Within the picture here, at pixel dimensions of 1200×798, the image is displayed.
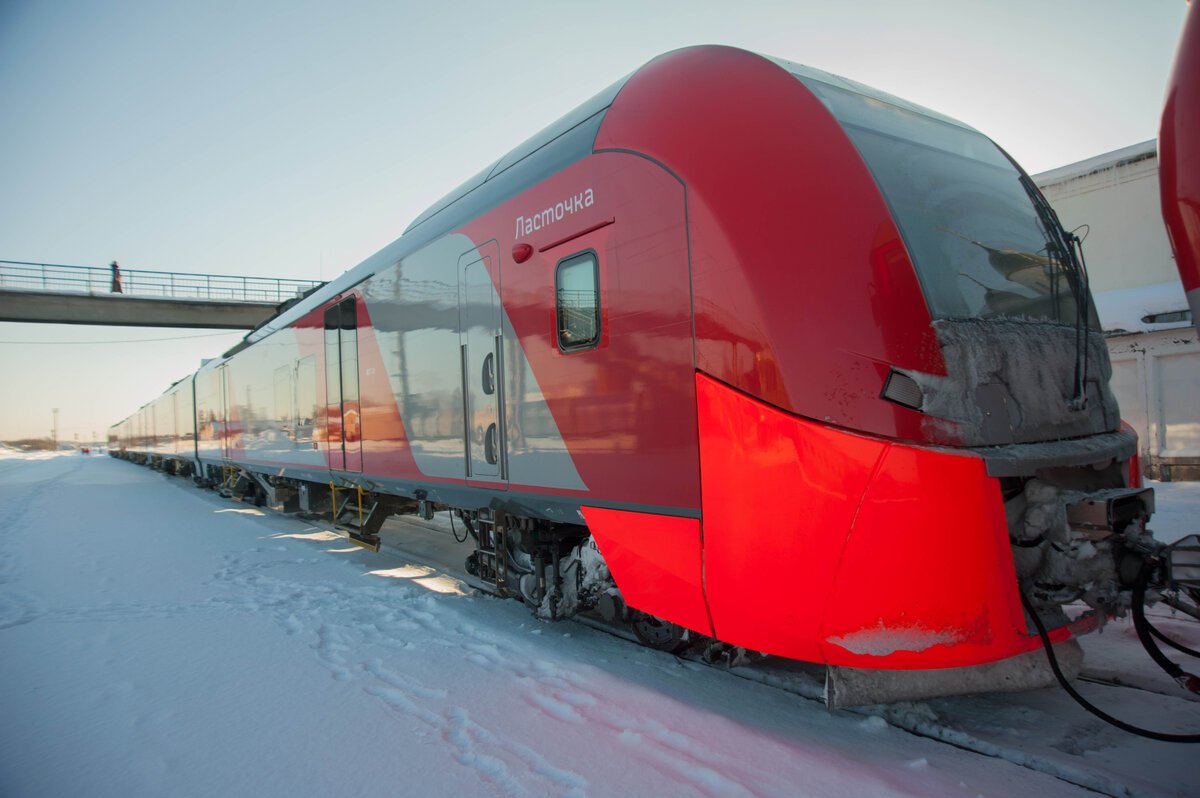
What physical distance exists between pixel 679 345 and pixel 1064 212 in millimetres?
12603

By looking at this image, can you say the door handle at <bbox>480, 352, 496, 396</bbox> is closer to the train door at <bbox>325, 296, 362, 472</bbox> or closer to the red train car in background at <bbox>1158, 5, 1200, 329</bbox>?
the train door at <bbox>325, 296, 362, 472</bbox>

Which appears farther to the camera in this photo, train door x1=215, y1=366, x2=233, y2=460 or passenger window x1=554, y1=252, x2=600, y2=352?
train door x1=215, y1=366, x2=233, y2=460

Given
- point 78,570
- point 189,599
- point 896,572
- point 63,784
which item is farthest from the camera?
point 78,570

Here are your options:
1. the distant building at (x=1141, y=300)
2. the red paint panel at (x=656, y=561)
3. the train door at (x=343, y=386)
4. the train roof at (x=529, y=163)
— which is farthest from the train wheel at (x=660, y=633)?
the distant building at (x=1141, y=300)

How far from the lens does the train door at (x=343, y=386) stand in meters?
7.34

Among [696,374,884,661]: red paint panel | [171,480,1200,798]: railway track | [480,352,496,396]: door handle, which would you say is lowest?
[171,480,1200,798]: railway track

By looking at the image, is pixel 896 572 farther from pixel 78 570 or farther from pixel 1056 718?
pixel 78 570

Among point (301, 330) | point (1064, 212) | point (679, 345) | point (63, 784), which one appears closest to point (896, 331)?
point (679, 345)

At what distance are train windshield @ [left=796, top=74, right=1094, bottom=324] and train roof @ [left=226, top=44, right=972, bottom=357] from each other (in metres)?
0.09

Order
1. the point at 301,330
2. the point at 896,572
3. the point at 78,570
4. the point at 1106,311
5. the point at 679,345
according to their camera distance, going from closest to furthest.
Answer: the point at 896,572 < the point at 679,345 < the point at 78,570 < the point at 301,330 < the point at 1106,311

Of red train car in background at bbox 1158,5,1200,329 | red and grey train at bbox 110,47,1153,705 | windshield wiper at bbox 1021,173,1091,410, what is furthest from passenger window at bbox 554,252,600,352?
red train car in background at bbox 1158,5,1200,329

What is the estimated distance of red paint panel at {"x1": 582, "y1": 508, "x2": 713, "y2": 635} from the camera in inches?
127

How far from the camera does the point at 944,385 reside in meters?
2.81

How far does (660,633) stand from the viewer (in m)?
4.19
